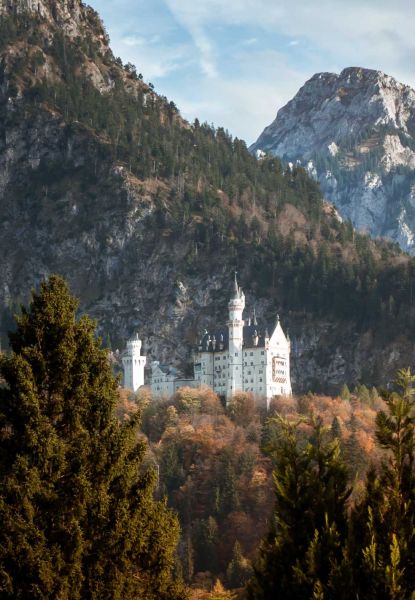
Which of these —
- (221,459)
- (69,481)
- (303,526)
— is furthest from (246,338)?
(303,526)

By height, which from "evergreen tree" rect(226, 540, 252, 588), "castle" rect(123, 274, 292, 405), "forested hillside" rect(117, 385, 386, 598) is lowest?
"evergreen tree" rect(226, 540, 252, 588)

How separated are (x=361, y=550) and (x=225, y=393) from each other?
509ft

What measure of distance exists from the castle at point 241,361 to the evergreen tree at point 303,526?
148545mm

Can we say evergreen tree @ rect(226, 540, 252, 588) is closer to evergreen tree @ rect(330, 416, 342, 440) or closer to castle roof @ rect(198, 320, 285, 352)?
evergreen tree @ rect(330, 416, 342, 440)

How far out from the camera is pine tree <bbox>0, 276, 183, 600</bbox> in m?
23.7

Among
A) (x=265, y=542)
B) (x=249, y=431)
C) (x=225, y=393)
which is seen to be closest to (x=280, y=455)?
(x=265, y=542)

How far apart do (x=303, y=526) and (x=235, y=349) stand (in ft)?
510

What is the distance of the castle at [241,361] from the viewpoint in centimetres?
17512

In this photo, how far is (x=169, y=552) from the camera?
989 inches

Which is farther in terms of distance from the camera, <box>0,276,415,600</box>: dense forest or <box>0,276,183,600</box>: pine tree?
<box>0,276,183,600</box>: pine tree

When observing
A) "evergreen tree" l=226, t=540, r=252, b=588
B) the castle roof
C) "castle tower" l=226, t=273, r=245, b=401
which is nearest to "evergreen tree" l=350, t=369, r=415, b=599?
"evergreen tree" l=226, t=540, r=252, b=588

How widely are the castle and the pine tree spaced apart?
147 meters

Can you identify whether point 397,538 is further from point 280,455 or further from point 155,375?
point 155,375

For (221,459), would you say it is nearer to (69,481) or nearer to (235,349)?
(235,349)
